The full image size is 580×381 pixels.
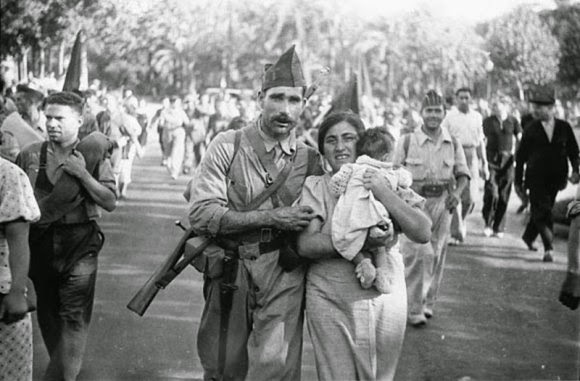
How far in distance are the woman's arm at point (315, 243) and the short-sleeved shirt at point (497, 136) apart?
11.0m

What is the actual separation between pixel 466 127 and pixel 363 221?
8969 mm

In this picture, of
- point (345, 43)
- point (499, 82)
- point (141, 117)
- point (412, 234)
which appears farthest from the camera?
point (499, 82)

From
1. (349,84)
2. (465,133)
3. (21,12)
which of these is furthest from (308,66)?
(349,84)

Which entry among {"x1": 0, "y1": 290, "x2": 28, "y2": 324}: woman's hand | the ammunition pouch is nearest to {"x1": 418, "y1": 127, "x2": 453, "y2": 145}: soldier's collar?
the ammunition pouch

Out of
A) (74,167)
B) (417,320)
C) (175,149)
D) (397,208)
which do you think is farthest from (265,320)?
(175,149)

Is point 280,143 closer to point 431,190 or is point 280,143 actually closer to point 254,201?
point 254,201

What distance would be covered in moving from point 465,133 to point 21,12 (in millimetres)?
8922

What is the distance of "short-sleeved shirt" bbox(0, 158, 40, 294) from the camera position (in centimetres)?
441

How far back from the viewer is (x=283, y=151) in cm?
492

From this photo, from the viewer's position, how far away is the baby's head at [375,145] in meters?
4.70

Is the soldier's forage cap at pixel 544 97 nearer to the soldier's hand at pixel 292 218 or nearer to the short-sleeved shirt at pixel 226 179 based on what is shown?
the short-sleeved shirt at pixel 226 179

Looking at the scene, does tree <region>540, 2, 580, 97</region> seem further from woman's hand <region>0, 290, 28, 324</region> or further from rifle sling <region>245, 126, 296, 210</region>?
woman's hand <region>0, 290, 28, 324</region>

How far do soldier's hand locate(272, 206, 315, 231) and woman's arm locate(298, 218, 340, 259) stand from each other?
3 centimetres

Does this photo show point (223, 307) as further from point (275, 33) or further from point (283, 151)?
point (275, 33)
